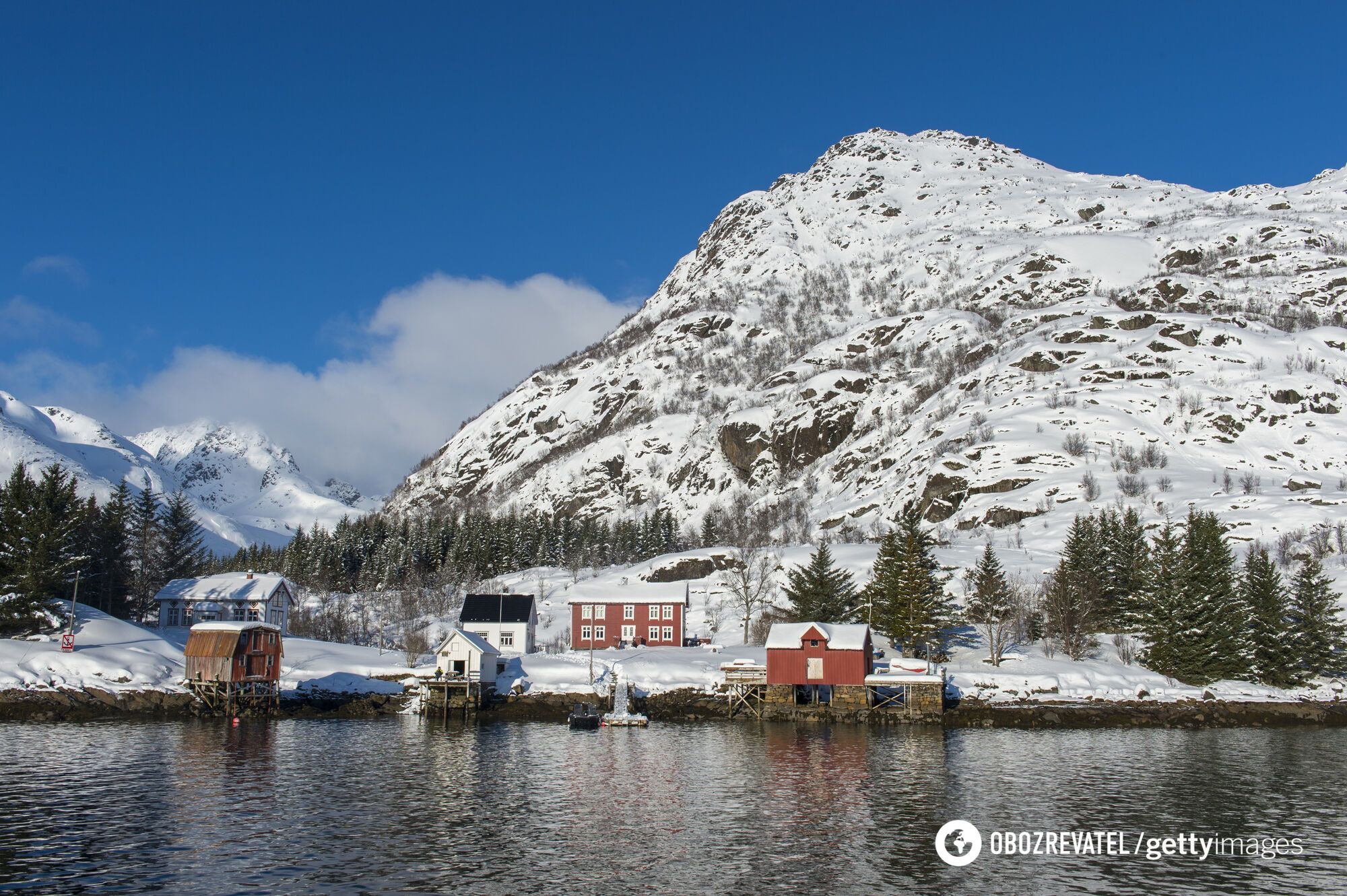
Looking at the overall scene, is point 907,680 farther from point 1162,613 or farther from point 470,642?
point 470,642

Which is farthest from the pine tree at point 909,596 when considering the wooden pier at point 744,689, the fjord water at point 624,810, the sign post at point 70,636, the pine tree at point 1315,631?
the sign post at point 70,636

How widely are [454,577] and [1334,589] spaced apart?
113146 mm

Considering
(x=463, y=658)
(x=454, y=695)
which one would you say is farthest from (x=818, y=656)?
(x=454, y=695)

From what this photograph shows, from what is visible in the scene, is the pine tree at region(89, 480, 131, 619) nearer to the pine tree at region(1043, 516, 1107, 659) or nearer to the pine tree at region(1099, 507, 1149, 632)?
the pine tree at region(1043, 516, 1107, 659)

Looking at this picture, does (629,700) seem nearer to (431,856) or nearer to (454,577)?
(431,856)

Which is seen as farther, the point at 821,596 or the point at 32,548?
the point at 821,596

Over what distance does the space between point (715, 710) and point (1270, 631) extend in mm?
45996

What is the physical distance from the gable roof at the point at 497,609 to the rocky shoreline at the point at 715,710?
2166cm

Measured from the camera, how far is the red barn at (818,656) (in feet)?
245

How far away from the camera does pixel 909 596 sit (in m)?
85.4

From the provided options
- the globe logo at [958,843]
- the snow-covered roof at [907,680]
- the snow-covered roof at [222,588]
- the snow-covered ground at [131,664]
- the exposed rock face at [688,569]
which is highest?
the exposed rock face at [688,569]

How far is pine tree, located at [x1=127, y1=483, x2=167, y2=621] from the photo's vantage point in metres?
111

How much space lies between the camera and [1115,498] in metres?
136

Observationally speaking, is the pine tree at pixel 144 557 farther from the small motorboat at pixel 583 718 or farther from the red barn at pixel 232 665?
the small motorboat at pixel 583 718
